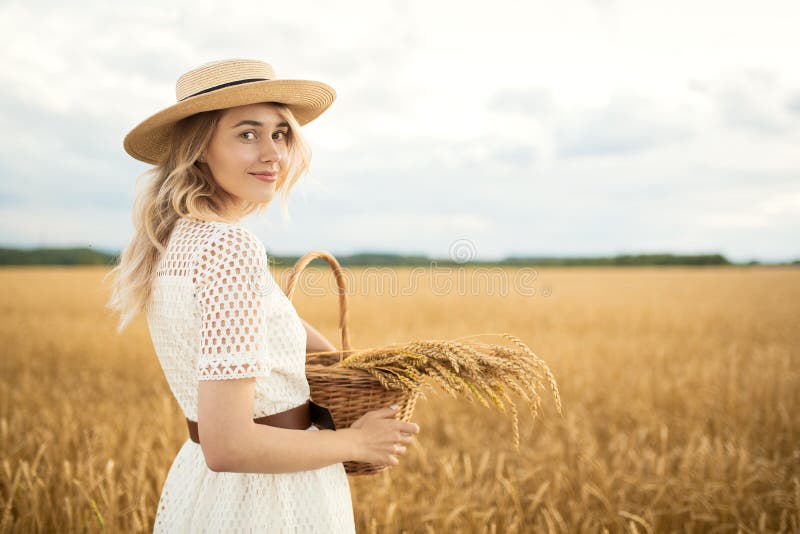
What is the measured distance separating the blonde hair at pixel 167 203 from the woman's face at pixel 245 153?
0.13 feet

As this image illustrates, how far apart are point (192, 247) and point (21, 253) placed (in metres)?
63.5

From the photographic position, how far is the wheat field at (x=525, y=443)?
112 inches

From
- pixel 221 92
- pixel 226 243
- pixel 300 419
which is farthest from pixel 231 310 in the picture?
pixel 221 92

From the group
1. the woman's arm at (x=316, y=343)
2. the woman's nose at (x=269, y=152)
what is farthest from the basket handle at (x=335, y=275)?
the woman's nose at (x=269, y=152)

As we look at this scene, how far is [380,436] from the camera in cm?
142

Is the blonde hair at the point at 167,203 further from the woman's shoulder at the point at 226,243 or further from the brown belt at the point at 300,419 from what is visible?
the brown belt at the point at 300,419

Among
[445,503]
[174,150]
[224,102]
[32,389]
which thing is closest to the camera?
[224,102]

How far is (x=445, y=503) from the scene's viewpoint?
2.94 meters

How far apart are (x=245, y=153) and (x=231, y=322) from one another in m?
0.53

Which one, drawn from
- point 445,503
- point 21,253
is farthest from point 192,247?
point 21,253

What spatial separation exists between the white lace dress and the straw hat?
1.13 feet

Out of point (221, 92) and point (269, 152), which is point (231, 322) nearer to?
point (269, 152)

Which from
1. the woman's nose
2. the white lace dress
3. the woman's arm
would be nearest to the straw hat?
the woman's nose

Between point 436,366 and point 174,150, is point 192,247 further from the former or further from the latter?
point 436,366
